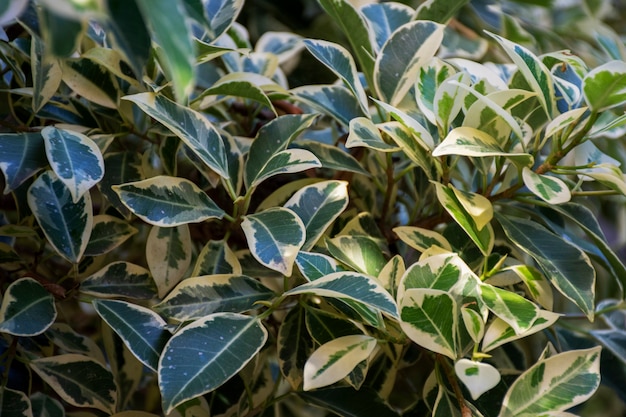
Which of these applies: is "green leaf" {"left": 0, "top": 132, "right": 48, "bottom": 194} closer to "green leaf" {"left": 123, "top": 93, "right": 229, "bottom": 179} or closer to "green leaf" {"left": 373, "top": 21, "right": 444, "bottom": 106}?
"green leaf" {"left": 123, "top": 93, "right": 229, "bottom": 179}

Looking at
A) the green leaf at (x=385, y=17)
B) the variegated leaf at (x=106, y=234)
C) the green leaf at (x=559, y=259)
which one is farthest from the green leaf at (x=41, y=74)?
the green leaf at (x=559, y=259)

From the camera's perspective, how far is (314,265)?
56cm

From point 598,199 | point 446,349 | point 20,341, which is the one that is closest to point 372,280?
point 446,349

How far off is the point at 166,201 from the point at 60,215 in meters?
0.11

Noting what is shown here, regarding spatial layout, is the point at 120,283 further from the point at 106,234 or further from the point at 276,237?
the point at 276,237

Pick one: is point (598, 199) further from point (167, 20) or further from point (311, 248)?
point (167, 20)

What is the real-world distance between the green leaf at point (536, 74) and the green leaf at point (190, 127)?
0.90 feet

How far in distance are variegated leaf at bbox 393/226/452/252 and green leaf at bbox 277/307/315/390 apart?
12cm

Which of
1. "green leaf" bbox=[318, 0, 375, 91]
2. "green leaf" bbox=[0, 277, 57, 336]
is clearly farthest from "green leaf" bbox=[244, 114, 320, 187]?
"green leaf" bbox=[0, 277, 57, 336]

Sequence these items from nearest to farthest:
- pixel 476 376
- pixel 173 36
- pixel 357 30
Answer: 1. pixel 173 36
2. pixel 476 376
3. pixel 357 30

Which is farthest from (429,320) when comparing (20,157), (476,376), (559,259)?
(20,157)

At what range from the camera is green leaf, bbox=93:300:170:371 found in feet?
1.81

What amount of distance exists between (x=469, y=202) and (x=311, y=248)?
0.15 m

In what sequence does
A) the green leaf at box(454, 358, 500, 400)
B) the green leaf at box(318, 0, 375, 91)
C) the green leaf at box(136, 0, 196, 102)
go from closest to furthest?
the green leaf at box(136, 0, 196, 102) < the green leaf at box(454, 358, 500, 400) < the green leaf at box(318, 0, 375, 91)
